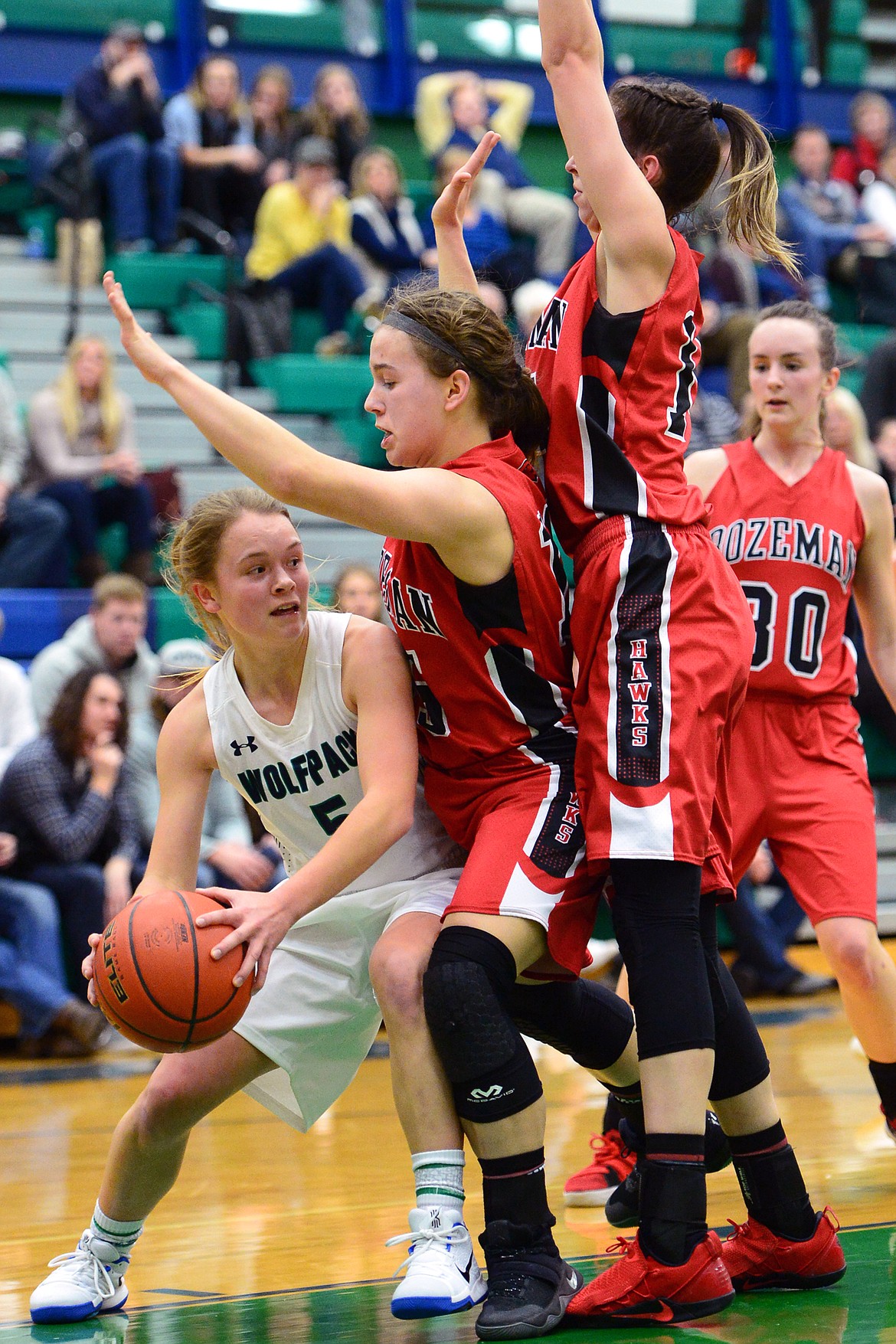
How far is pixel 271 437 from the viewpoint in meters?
2.65

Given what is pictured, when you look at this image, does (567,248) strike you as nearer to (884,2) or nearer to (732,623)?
(884,2)

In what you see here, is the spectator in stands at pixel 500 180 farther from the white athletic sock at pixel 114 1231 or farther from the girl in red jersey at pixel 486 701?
the white athletic sock at pixel 114 1231

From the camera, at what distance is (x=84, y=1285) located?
3.03m

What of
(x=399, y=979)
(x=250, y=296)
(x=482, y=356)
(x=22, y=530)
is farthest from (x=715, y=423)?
(x=399, y=979)

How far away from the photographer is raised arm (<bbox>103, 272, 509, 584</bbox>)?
104 inches

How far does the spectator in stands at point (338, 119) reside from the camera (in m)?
10.6

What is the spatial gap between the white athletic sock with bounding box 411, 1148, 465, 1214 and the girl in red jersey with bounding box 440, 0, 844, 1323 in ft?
0.94

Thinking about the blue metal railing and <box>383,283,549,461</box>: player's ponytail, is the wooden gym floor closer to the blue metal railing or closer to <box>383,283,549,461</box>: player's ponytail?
<box>383,283,549,461</box>: player's ponytail

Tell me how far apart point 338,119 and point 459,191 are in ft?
25.2

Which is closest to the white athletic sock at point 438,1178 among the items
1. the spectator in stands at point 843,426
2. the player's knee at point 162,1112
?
the player's knee at point 162,1112

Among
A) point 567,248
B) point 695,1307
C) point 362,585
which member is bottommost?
point 695,1307

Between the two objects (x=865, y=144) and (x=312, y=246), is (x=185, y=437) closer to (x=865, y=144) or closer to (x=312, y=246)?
(x=312, y=246)

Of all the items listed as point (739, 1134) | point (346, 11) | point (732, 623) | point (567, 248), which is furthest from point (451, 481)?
point (346, 11)

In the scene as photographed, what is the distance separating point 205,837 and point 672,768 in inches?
152
